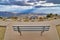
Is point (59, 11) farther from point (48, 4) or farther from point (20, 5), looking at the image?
point (20, 5)

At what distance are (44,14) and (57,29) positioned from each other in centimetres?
39

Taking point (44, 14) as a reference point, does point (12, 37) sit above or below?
below

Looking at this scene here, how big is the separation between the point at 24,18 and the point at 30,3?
32 centimetres

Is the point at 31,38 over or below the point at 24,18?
below

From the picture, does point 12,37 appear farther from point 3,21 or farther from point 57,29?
point 57,29

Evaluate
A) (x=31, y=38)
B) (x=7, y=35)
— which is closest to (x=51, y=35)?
(x=31, y=38)

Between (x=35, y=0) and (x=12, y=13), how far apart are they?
1.71ft

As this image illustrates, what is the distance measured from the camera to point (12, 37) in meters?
2.83

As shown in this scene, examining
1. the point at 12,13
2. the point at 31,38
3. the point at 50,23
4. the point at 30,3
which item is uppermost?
the point at 30,3

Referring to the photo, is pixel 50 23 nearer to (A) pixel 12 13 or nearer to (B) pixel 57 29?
(B) pixel 57 29

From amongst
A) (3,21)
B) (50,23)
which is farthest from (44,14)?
(3,21)

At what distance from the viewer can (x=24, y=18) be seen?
2938 millimetres

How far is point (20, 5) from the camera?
2.96 metres

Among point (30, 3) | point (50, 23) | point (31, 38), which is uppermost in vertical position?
point (30, 3)
